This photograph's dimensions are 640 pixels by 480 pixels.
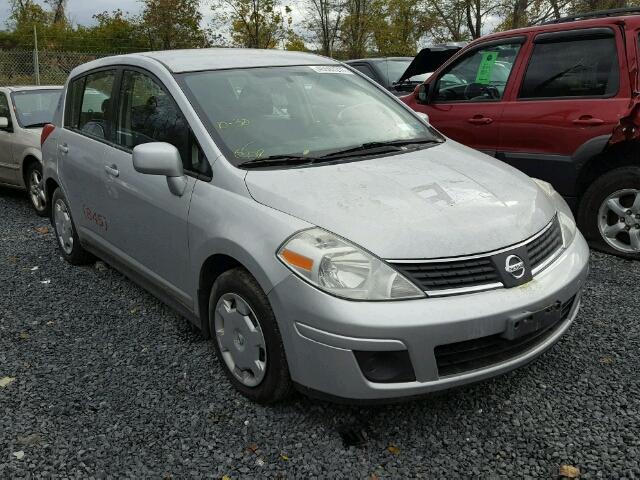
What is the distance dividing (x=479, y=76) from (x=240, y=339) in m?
3.81

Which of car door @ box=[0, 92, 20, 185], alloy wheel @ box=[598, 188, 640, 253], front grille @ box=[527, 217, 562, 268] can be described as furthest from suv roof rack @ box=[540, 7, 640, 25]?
car door @ box=[0, 92, 20, 185]

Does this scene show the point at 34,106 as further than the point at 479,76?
Yes

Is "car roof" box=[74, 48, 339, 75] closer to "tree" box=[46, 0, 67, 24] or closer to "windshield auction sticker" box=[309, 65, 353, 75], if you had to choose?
"windshield auction sticker" box=[309, 65, 353, 75]

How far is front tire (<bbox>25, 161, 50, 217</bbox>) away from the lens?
22.7 feet

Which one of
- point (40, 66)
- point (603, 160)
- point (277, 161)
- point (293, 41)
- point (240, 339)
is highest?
point (293, 41)

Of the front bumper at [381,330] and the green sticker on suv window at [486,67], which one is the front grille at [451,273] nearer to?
the front bumper at [381,330]

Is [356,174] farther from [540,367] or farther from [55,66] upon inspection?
[55,66]

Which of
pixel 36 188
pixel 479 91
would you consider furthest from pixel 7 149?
pixel 479 91

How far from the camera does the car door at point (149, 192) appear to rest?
125 inches

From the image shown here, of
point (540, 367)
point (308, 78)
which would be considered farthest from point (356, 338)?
point (308, 78)

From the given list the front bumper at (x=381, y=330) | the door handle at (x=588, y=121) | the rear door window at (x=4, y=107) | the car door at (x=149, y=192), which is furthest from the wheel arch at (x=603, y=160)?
the rear door window at (x=4, y=107)

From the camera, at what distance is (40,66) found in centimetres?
1691

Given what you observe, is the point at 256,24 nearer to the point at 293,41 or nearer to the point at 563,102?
the point at 293,41

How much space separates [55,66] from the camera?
56.6ft
